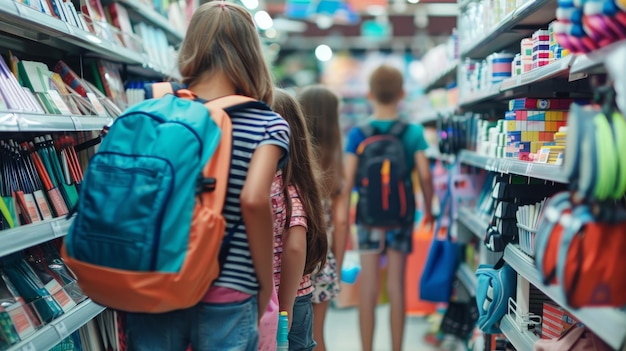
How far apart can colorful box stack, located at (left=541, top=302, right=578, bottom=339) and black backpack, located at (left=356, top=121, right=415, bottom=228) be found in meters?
1.75

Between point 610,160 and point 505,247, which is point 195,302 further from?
point 505,247

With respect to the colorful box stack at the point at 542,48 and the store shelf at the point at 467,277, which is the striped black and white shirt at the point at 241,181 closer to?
the colorful box stack at the point at 542,48

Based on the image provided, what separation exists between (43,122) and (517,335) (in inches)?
72.1

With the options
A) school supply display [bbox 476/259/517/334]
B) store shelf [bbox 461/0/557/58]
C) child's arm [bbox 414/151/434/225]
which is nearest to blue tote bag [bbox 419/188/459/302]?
child's arm [bbox 414/151/434/225]

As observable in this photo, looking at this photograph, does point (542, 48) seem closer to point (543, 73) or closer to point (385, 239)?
point (543, 73)

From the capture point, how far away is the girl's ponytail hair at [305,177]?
7.94 feet

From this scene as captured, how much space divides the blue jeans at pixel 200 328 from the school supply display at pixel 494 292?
1351 mm

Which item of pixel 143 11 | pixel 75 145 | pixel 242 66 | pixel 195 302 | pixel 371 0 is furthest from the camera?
pixel 371 0

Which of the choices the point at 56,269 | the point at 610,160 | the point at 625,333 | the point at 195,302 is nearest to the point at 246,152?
the point at 195,302

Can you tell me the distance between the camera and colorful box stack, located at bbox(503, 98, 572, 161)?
251cm

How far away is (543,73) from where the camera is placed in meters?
2.19

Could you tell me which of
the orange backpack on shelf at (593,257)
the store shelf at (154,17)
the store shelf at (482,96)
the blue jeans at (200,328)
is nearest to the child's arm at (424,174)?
the store shelf at (482,96)

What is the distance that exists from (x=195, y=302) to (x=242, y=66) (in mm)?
650

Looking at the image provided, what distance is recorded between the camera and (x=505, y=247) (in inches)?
105
